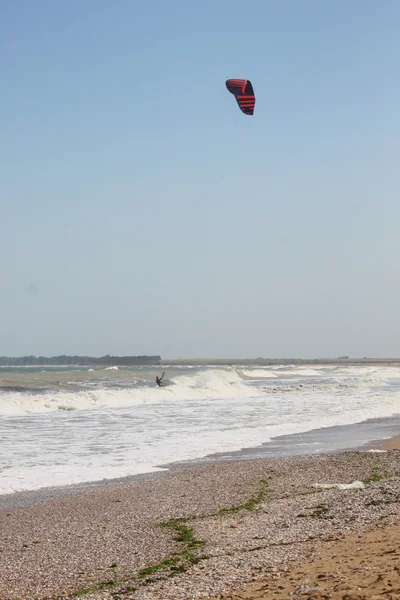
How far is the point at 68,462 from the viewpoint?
14922mm

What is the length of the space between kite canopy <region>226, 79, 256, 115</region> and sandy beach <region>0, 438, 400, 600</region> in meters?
13.5

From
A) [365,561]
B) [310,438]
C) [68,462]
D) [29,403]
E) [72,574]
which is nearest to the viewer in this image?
[365,561]

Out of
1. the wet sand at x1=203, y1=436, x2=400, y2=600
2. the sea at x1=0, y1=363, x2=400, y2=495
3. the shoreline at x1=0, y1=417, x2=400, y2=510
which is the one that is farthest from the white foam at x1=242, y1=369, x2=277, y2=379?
the wet sand at x1=203, y1=436, x2=400, y2=600

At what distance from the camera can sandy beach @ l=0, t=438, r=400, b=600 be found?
5.70 metres

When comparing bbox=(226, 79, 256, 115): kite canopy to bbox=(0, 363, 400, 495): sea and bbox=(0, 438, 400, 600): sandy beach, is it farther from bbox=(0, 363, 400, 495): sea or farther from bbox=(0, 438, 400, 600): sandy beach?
bbox=(0, 438, 400, 600): sandy beach

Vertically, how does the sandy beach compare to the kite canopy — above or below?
below

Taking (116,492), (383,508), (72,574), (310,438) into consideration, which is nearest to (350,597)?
(72,574)

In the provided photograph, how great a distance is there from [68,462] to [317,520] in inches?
316

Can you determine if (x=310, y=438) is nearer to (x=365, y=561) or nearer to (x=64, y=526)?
(x=64, y=526)

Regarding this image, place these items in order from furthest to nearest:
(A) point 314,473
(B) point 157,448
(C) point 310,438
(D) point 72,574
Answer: (C) point 310,438 < (B) point 157,448 < (A) point 314,473 < (D) point 72,574

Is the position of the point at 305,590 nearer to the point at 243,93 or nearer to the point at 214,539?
the point at 214,539

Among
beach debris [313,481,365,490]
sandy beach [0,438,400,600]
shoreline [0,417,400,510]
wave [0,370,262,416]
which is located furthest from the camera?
wave [0,370,262,416]

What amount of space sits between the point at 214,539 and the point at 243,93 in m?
17.8

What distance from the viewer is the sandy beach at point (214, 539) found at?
5699 mm
